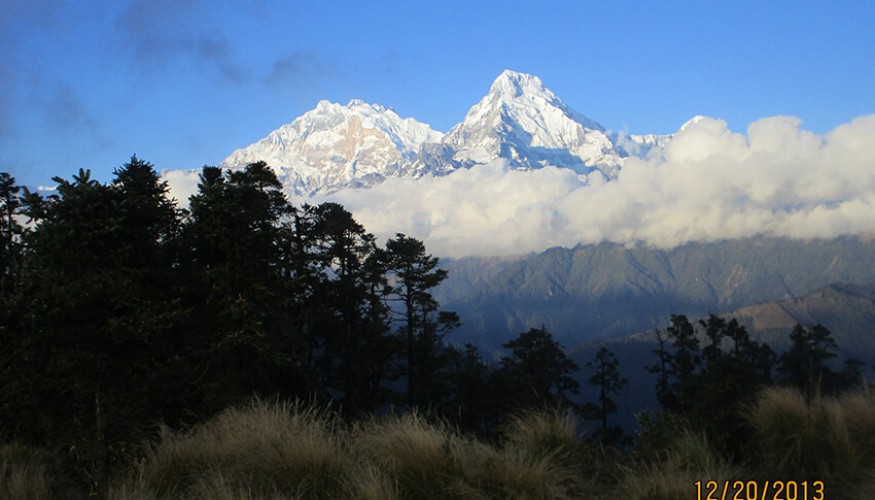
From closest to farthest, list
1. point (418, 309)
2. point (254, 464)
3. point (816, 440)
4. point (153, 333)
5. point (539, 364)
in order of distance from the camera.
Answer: point (254, 464), point (816, 440), point (153, 333), point (418, 309), point (539, 364)

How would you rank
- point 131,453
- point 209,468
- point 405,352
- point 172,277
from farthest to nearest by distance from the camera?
point 405,352, point 172,277, point 131,453, point 209,468

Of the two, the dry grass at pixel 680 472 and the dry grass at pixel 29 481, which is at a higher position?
the dry grass at pixel 29 481

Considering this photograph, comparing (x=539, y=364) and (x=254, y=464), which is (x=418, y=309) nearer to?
(x=539, y=364)

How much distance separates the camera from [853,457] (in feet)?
20.8

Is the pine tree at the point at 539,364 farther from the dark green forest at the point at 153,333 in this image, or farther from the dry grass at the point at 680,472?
the dry grass at the point at 680,472

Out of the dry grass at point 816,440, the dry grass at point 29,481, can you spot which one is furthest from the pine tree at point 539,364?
the dry grass at point 29,481

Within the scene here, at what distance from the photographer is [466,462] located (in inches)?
245

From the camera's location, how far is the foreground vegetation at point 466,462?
18.8 feet


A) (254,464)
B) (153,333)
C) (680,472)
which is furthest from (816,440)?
(153,333)

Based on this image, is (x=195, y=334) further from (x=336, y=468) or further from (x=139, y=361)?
(x=336, y=468)

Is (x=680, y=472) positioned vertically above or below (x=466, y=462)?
below

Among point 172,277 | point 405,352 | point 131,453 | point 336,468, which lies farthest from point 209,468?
point 405,352

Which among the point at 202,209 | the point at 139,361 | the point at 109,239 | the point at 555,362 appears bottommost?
the point at 555,362

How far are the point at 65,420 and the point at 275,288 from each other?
6591 millimetres
